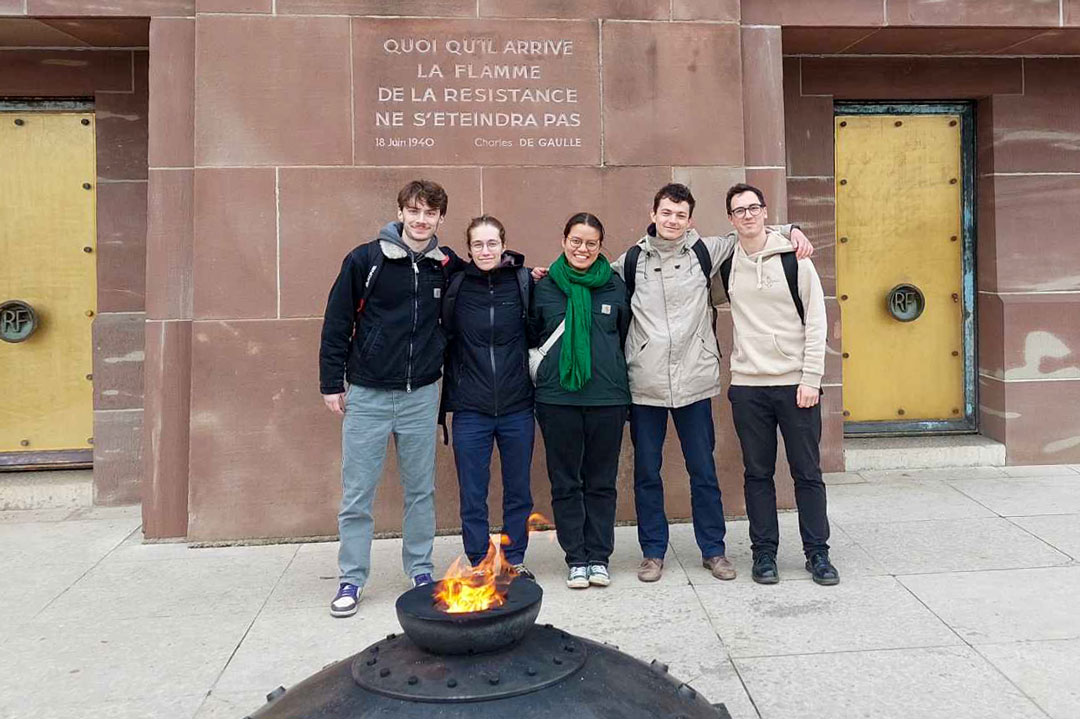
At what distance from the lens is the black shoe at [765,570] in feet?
14.9

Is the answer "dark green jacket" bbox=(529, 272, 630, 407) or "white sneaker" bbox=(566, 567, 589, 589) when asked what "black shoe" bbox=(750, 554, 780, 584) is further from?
"dark green jacket" bbox=(529, 272, 630, 407)

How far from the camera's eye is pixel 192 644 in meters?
3.92

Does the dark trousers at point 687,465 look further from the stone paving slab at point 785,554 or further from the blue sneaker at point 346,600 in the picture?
the blue sneaker at point 346,600

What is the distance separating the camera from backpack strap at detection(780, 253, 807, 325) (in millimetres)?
4449

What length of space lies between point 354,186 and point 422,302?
155 centimetres

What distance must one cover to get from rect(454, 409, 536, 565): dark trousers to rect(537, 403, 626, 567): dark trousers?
0.45 feet

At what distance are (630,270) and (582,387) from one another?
729 mm

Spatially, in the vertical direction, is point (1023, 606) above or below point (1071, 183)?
below

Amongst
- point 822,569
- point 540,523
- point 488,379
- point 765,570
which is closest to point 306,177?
point 488,379

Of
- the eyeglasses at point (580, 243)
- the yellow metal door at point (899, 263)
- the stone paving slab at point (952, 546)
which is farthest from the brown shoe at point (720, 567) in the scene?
the yellow metal door at point (899, 263)

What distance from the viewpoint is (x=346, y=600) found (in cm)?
429

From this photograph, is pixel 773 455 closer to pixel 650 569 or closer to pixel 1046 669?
pixel 650 569

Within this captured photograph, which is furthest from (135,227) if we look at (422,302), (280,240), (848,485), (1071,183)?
(1071,183)

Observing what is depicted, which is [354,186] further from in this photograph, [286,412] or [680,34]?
[680,34]
